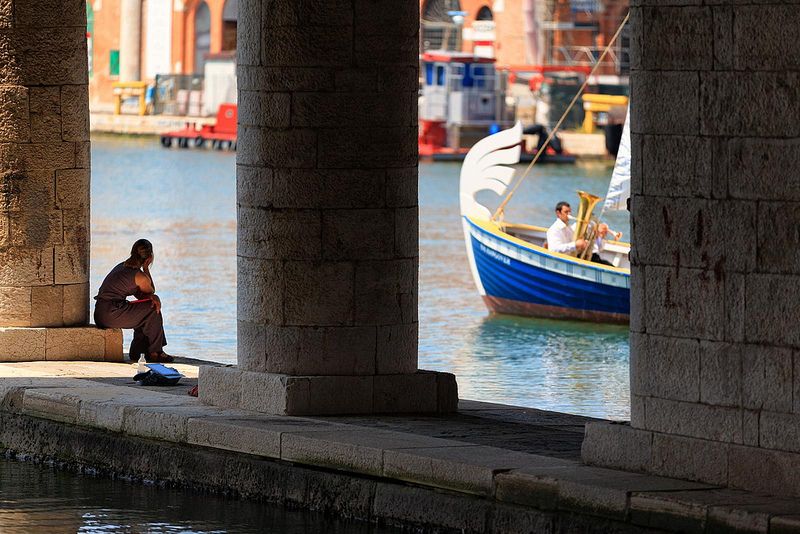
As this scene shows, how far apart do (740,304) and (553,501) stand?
1.23 metres

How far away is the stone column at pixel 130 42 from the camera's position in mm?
76750

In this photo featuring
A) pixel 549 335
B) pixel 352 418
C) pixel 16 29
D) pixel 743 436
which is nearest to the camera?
pixel 743 436

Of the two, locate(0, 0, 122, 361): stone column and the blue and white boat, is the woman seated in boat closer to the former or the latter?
locate(0, 0, 122, 361): stone column

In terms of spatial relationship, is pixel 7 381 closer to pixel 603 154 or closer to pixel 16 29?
pixel 16 29

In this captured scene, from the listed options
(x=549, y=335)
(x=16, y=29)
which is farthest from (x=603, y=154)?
(x=16, y=29)

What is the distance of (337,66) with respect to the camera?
11406 mm

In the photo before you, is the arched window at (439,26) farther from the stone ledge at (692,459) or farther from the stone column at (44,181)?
the stone ledge at (692,459)

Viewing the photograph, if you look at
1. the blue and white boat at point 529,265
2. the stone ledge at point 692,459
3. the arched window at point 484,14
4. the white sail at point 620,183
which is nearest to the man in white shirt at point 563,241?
the blue and white boat at point 529,265

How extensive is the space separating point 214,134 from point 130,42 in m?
11.8

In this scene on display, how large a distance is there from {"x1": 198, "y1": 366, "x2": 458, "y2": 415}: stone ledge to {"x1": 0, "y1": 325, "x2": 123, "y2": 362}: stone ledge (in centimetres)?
251

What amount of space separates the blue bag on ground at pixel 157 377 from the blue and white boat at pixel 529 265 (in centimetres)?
1217

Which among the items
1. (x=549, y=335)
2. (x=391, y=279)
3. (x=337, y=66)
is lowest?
(x=549, y=335)

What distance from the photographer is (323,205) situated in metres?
11.4

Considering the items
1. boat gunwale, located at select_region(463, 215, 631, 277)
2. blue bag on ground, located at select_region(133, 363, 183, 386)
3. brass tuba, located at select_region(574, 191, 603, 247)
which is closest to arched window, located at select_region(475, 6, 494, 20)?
boat gunwale, located at select_region(463, 215, 631, 277)
